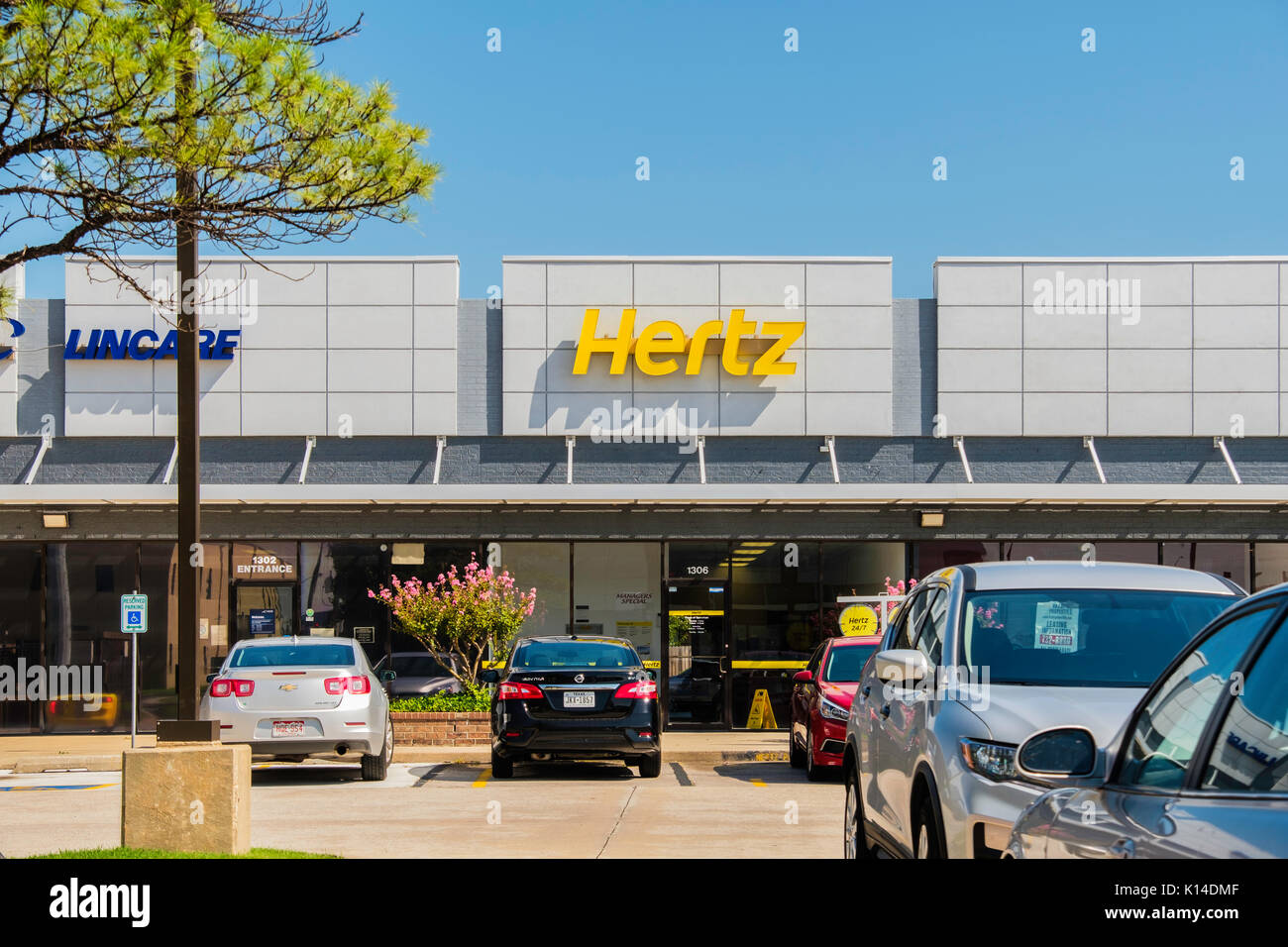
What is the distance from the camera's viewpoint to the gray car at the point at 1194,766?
2859 millimetres

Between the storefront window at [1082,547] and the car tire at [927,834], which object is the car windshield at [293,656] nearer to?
the car tire at [927,834]

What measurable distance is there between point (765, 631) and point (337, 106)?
16828 mm

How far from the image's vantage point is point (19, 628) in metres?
24.0

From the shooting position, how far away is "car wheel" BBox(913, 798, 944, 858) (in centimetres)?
623

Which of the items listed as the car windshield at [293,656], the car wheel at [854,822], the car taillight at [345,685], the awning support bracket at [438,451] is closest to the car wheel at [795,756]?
the car taillight at [345,685]

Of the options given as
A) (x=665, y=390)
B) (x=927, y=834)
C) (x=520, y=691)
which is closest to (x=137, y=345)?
(x=665, y=390)

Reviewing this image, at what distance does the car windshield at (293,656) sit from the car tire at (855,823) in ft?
28.4

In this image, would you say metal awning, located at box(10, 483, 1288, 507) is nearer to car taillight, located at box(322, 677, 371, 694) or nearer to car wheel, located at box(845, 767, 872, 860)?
car taillight, located at box(322, 677, 371, 694)

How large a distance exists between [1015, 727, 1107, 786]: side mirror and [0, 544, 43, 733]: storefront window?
74.7 ft

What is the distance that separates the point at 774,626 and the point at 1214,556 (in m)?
7.49

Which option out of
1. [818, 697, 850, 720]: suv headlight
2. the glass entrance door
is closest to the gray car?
[818, 697, 850, 720]: suv headlight

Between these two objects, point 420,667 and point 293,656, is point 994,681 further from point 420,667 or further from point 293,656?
point 420,667
